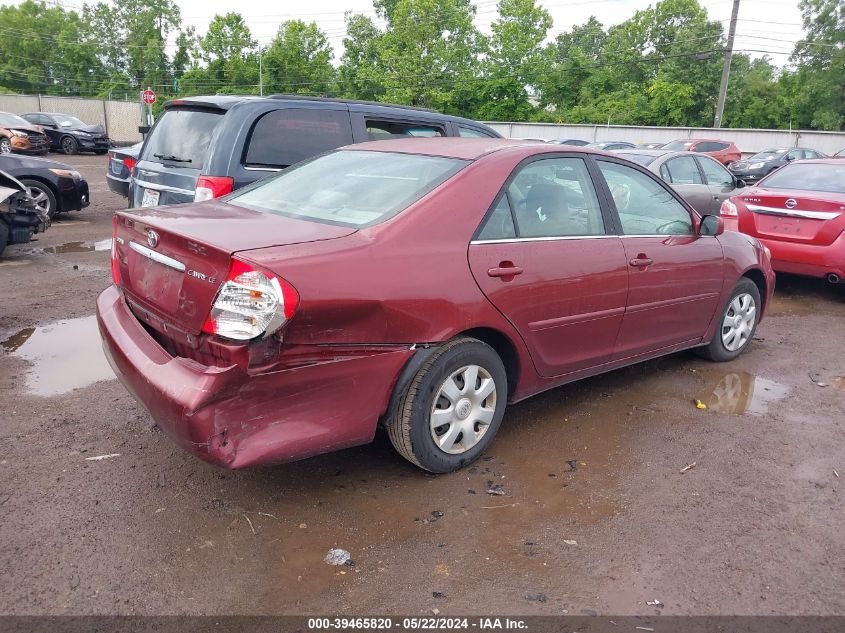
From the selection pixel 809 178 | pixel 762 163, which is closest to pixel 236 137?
pixel 809 178

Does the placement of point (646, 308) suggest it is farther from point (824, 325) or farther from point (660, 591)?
point (824, 325)

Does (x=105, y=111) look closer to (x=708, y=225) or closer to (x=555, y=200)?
(x=708, y=225)

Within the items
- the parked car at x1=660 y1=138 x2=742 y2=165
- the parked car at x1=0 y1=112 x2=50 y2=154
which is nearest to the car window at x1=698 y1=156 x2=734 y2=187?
the parked car at x1=660 y1=138 x2=742 y2=165

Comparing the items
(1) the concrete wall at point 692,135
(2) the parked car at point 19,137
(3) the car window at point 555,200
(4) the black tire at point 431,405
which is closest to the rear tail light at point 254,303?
(4) the black tire at point 431,405

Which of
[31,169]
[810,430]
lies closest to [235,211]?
[810,430]

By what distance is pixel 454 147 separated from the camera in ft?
12.7

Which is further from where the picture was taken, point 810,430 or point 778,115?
point 778,115

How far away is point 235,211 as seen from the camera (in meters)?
3.46

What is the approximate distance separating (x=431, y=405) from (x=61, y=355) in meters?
3.17

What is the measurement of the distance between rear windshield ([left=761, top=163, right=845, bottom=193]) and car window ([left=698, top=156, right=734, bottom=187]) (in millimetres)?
2344

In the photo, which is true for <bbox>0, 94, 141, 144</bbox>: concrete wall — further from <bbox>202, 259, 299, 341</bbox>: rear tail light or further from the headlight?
<bbox>202, 259, 299, 341</bbox>: rear tail light

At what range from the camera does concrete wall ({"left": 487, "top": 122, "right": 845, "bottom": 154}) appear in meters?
35.2

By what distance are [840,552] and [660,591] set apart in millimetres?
916

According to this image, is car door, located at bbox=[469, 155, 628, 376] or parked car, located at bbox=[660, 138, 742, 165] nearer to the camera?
car door, located at bbox=[469, 155, 628, 376]
